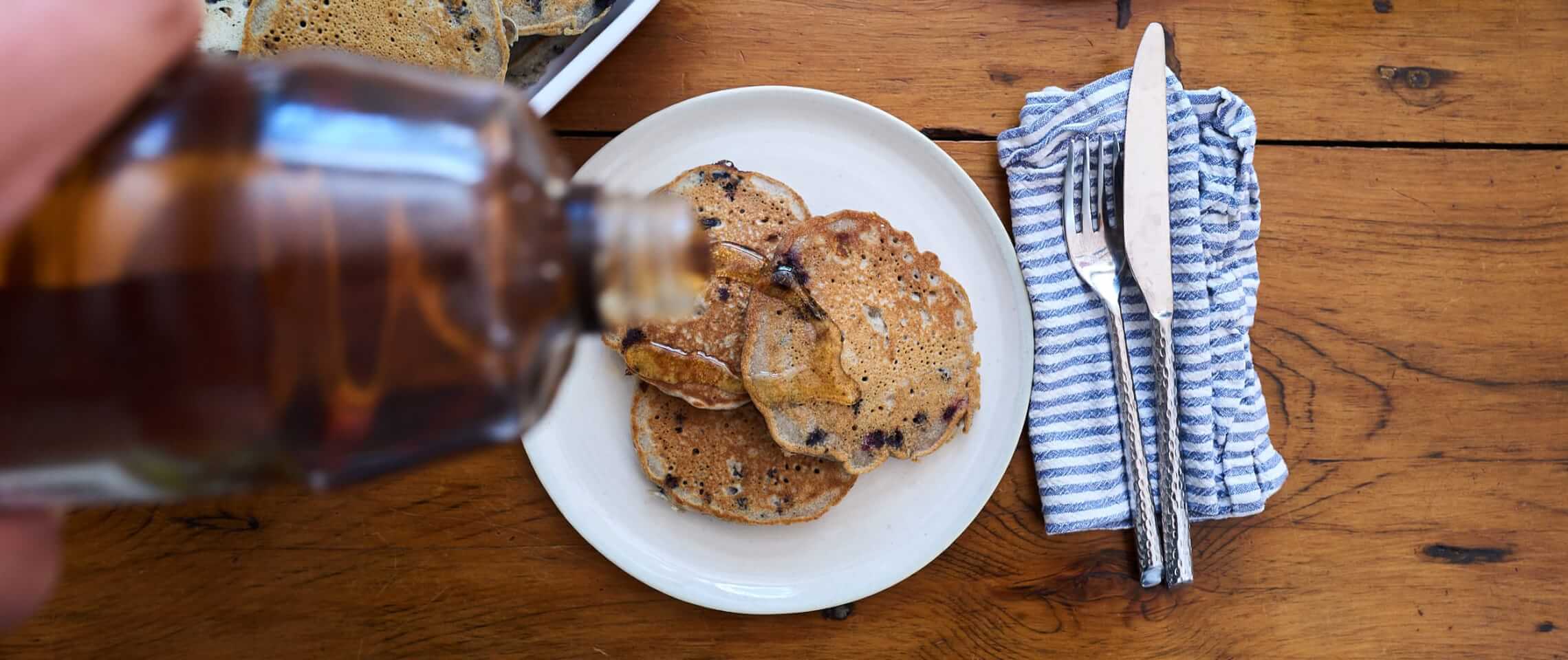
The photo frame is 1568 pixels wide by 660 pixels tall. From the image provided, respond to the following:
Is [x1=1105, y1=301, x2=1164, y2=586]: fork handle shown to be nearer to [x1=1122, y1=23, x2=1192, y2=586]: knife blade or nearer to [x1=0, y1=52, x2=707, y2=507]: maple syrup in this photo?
[x1=1122, y1=23, x2=1192, y2=586]: knife blade

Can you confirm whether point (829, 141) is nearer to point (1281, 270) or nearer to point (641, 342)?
point (641, 342)

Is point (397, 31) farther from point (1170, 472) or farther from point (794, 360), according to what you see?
point (1170, 472)

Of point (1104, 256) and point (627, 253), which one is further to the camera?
point (1104, 256)

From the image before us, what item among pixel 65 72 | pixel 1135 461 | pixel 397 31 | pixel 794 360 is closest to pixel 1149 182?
pixel 1135 461

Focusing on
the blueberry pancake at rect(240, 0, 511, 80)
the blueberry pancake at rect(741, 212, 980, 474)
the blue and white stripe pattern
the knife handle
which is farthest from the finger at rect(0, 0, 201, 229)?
the knife handle

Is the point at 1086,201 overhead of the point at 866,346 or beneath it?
overhead

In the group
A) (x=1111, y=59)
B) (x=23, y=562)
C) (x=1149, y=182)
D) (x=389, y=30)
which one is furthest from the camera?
(x=1111, y=59)
